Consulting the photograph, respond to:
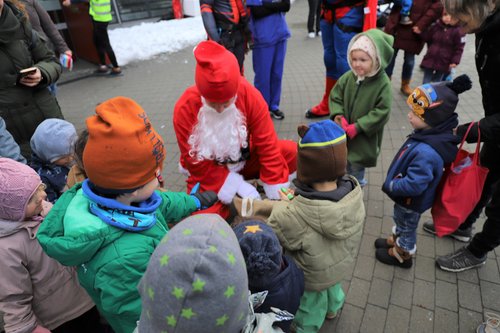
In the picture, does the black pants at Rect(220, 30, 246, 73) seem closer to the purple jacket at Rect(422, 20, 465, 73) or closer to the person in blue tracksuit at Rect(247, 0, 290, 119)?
the person in blue tracksuit at Rect(247, 0, 290, 119)

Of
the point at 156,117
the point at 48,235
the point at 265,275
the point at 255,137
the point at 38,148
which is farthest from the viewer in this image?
the point at 156,117

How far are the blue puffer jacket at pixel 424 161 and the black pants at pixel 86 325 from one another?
85.0 inches

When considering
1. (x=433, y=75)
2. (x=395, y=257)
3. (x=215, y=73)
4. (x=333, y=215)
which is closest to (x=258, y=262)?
(x=333, y=215)

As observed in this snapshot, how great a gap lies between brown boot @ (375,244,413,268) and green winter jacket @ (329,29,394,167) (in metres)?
0.82

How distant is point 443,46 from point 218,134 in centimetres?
406

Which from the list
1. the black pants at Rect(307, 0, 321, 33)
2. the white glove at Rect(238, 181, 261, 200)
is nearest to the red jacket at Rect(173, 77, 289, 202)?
the white glove at Rect(238, 181, 261, 200)

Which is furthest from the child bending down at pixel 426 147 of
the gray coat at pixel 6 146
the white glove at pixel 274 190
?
the gray coat at pixel 6 146

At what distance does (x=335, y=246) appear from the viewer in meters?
1.87

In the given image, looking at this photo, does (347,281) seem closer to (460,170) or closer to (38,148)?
(460,170)

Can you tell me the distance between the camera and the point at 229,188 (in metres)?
2.82

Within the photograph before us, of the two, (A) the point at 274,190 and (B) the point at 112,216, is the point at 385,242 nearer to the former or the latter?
(A) the point at 274,190

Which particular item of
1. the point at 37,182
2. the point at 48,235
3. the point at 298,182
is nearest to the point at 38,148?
the point at 37,182

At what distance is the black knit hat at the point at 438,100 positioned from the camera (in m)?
2.05

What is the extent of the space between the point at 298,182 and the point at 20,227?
1.45 meters
